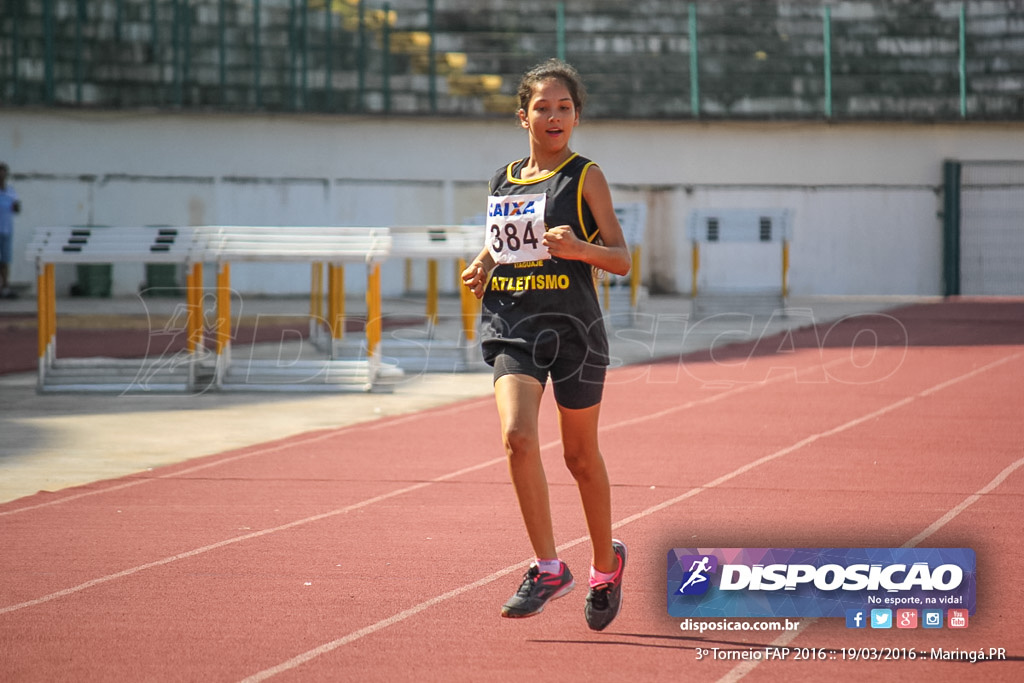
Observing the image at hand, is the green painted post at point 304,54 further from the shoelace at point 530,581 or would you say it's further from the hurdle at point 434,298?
the shoelace at point 530,581

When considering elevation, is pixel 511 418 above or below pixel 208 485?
above

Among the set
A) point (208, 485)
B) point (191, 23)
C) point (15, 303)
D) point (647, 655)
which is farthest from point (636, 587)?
point (191, 23)

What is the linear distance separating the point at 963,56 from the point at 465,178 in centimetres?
1078

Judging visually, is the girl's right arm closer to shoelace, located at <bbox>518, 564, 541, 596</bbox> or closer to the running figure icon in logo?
shoelace, located at <bbox>518, 564, 541, 596</bbox>

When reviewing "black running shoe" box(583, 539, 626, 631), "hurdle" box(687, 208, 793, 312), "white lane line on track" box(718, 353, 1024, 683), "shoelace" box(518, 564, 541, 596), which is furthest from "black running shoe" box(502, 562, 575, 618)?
Result: "hurdle" box(687, 208, 793, 312)

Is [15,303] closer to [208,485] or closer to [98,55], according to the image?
[98,55]

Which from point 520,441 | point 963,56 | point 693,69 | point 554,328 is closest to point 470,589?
point 520,441

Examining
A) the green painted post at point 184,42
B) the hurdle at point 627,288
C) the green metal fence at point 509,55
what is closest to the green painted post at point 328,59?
the green metal fence at point 509,55

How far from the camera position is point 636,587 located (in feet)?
19.2

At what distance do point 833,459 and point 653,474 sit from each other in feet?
4.46

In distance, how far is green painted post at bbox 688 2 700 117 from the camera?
28656 mm

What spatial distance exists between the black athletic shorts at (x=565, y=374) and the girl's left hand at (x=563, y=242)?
1.37ft

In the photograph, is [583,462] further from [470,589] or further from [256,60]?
[256,60]

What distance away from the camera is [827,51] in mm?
29328
